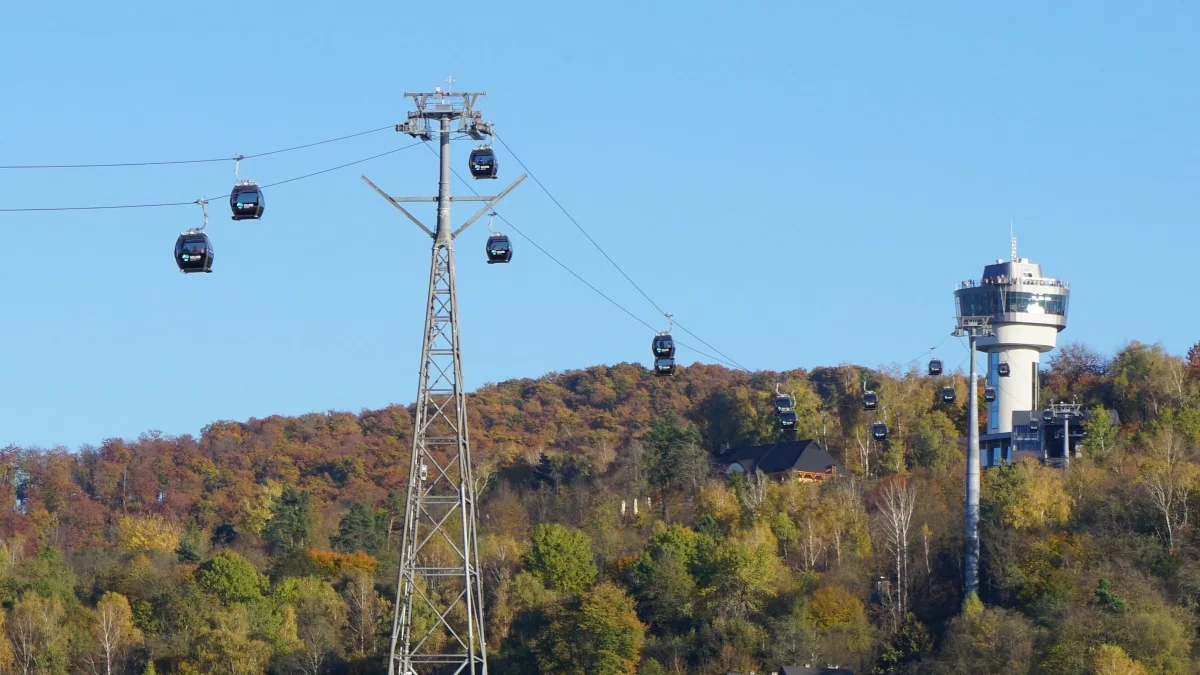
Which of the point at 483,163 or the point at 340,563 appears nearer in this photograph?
the point at 483,163

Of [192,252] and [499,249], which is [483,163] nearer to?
[499,249]

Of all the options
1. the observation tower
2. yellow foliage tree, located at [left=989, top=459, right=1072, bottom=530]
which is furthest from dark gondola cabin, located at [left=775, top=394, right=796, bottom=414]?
the observation tower

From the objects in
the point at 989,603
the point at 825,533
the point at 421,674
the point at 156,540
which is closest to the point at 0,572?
the point at 156,540

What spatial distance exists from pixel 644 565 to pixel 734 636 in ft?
31.0

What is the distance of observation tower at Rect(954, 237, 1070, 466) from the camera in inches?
4759

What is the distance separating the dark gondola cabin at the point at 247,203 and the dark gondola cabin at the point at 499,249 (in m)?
6.17

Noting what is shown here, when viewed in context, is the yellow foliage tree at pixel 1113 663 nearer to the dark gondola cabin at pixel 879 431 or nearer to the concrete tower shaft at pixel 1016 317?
the dark gondola cabin at pixel 879 431

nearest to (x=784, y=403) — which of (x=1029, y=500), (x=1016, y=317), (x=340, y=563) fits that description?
(x=1029, y=500)

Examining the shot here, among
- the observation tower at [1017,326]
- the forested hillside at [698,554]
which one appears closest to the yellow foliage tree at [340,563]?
the forested hillside at [698,554]

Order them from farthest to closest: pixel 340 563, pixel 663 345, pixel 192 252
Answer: pixel 340 563, pixel 663 345, pixel 192 252

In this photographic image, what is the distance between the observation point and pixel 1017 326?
396ft

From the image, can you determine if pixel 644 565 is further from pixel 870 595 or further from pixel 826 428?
pixel 826 428

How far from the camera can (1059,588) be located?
83.1 meters

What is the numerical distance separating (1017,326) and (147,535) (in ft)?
190
